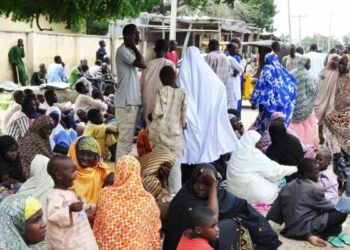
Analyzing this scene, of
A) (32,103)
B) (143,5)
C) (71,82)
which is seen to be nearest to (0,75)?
(71,82)

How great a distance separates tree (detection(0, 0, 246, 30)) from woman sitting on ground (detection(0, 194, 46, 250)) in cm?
245

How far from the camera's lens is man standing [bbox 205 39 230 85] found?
350 inches

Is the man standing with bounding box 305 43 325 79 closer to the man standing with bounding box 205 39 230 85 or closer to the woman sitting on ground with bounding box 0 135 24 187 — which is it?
the man standing with bounding box 205 39 230 85

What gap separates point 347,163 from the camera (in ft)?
23.8

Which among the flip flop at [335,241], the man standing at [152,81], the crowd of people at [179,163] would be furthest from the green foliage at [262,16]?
the flip flop at [335,241]

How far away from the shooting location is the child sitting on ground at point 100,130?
782 centimetres

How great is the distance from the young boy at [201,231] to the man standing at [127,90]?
321 cm

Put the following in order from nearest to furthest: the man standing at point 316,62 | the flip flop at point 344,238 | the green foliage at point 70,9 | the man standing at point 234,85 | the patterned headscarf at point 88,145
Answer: the patterned headscarf at point 88,145
the green foliage at point 70,9
the flip flop at point 344,238
the man standing at point 234,85
the man standing at point 316,62

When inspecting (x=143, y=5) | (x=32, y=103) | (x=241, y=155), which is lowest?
(x=241, y=155)

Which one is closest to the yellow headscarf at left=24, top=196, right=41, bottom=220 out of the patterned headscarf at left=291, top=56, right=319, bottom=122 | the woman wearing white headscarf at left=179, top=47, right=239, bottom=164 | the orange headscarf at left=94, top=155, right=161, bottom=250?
the orange headscarf at left=94, top=155, right=161, bottom=250

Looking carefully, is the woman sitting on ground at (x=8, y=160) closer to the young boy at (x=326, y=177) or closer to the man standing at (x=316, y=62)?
the young boy at (x=326, y=177)

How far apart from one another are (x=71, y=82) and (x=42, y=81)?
123 inches

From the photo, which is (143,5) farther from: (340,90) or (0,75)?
(0,75)

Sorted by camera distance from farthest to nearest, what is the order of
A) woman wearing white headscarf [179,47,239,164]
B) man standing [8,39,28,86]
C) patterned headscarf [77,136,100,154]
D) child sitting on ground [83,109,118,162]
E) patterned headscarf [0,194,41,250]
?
man standing [8,39,28,86]
child sitting on ground [83,109,118,162]
woman wearing white headscarf [179,47,239,164]
patterned headscarf [77,136,100,154]
patterned headscarf [0,194,41,250]
